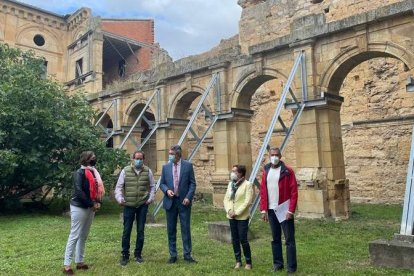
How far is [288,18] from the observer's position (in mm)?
19281

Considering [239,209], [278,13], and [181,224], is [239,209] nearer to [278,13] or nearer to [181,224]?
[181,224]

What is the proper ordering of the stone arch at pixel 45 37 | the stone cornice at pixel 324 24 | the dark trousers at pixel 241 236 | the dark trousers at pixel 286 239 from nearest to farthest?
the dark trousers at pixel 286 239, the dark trousers at pixel 241 236, the stone cornice at pixel 324 24, the stone arch at pixel 45 37

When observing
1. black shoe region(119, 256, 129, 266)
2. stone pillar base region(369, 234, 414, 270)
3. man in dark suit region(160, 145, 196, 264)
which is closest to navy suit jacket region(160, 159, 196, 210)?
man in dark suit region(160, 145, 196, 264)

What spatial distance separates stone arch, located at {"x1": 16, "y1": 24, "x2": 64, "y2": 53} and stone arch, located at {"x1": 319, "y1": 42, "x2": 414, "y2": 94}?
21264mm

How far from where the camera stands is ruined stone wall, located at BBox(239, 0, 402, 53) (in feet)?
56.7

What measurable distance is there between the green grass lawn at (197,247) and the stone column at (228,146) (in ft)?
6.10

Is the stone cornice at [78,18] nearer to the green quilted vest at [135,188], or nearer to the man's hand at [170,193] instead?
the green quilted vest at [135,188]

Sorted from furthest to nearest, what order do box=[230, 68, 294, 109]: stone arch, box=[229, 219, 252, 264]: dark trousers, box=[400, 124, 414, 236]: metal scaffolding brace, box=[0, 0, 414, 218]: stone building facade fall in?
box=[230, 68, 294, 109]: stone arch, box=[0, 0, 414, 218]: stone building facade, box=[400, 124, 414, 236]: metal scaffolding brace, box=[229, 219, 252, 264]: dark trousers

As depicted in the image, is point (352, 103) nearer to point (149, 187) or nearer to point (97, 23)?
point (149, 187)

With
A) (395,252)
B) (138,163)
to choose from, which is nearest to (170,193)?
(138,163)

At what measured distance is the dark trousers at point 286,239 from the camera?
5.05 metres

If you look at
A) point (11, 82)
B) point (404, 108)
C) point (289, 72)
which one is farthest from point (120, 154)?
point (404, 108)

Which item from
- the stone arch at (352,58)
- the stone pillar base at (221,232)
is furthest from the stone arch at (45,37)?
the stone pillar base at (221,232)

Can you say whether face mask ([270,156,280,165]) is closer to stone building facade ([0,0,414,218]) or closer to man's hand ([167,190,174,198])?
man's hand ([167,190,174,198])
